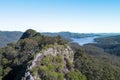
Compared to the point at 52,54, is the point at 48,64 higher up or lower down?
lower down

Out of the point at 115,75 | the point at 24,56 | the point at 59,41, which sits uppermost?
the point at 59,41

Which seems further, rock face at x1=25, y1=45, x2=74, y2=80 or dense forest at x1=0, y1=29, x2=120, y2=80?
dense forest at x1=0, y1=29, x2=120, y2=80

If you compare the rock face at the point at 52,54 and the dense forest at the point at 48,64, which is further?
the dense forest at the point at 48,64

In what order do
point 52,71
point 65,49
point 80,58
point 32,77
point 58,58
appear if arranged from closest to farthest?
point 32,77 → point 52,71 → point 58,58 → point 65,49 → point 80,58

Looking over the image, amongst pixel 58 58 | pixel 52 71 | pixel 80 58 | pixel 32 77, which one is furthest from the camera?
pixel 80 58

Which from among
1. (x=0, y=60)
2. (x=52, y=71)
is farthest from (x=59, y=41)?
(x=0, y=60)

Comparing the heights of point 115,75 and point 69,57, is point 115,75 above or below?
below

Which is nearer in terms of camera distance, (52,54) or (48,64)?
(48,64)

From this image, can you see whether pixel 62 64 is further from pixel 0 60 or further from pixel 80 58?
pixel 0 60
